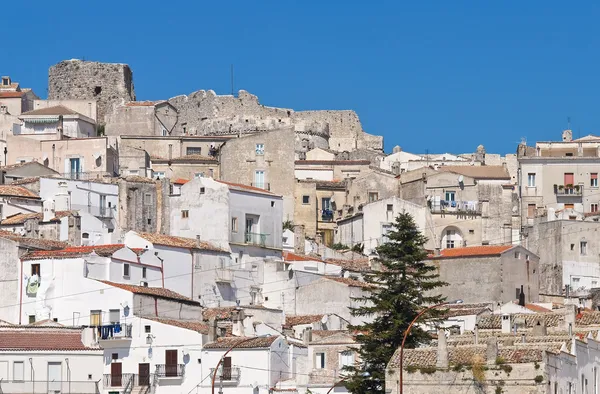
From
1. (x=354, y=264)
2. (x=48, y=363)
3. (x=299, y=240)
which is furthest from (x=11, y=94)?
(x=48, y=363)

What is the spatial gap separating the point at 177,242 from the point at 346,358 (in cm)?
1550

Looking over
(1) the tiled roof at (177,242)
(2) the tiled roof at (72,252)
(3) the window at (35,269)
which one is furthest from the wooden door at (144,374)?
(1) the tiled roof at (177,242)

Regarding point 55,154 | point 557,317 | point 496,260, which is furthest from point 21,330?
point 55,154

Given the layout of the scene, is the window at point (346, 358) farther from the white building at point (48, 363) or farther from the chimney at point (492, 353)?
the chimney at point (492, 353)

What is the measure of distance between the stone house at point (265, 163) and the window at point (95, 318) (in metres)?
32.7

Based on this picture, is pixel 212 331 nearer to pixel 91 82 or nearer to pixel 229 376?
pixel 229 376

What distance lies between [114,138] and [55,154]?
257 inches

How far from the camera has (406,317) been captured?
74.9 metres

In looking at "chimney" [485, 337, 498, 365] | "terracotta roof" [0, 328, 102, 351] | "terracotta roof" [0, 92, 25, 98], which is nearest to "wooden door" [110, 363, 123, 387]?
"terracotta roof" [0, 328, 102, 351]

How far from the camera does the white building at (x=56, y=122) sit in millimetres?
123938

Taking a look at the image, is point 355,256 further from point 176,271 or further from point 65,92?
point 65,92

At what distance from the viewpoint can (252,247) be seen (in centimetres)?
10094

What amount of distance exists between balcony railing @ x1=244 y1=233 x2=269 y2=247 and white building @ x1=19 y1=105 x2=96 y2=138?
2505cm

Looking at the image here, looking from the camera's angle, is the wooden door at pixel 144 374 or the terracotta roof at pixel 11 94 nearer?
the wooden door at pixel 144 374
